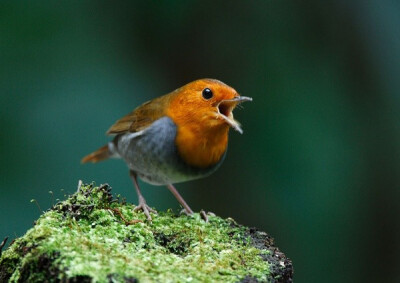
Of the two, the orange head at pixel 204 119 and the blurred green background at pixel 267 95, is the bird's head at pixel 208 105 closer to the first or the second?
the orange head at pixel 204 119

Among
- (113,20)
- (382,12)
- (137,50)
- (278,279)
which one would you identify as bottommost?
(278,279)

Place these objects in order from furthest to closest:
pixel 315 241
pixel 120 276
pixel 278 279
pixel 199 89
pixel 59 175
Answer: pixel 315 241, pixel 59 175, pixel 199 89, pixel 278 279, pixel 120 276

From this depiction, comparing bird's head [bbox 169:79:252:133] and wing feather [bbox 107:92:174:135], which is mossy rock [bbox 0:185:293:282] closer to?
bird's head [bbox 169:79:252:133]

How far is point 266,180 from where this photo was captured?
5484mm

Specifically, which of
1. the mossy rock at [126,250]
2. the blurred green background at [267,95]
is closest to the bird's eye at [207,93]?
the mossy rock at [126,250]

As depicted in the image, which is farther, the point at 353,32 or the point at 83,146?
the point at 353,32

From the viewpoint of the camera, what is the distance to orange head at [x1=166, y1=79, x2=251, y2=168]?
10.8 ft

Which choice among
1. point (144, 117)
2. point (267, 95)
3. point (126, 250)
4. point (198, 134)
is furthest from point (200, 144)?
point (267, 95)

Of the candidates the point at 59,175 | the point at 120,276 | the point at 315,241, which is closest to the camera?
the point at 120,276

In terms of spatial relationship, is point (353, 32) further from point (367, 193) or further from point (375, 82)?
point (367, 193)

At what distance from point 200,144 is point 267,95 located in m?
2.33

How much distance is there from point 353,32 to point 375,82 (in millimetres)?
524

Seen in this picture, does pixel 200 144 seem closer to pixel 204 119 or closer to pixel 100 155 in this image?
pixel 204 119

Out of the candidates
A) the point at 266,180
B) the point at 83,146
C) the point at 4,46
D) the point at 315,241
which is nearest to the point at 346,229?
the point at 315,241
